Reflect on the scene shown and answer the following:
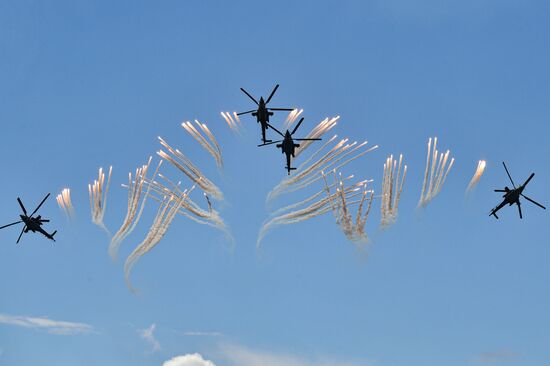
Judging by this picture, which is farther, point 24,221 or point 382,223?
point 24,221

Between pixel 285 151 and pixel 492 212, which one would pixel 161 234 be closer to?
pixel 285 151

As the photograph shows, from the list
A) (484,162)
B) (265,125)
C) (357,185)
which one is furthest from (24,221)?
(484,162)

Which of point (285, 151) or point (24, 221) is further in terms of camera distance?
point (24, 221)

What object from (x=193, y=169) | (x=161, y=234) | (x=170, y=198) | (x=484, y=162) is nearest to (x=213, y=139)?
(x=193, y=169)

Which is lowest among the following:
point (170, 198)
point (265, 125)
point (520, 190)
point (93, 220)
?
point (93, 220)

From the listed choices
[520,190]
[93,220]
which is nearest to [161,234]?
[93,220]

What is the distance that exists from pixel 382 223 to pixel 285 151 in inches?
678

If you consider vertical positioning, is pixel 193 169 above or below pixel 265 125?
below

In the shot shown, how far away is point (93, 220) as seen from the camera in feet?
209

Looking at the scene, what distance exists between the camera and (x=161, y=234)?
65.7 meters

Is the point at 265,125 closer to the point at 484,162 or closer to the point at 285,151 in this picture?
the point at 285,151

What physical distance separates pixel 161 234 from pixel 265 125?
22.2 metres

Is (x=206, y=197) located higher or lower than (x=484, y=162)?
lower

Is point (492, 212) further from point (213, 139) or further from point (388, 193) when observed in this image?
point (213, 139)
